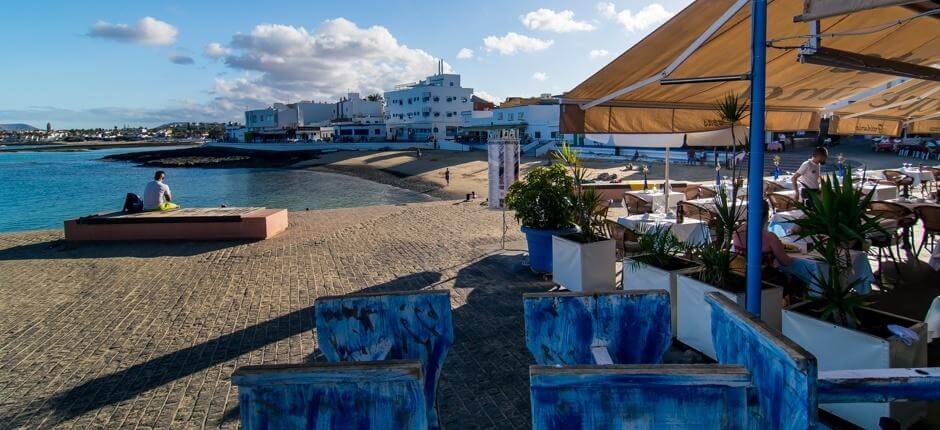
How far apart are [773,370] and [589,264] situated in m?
4.72

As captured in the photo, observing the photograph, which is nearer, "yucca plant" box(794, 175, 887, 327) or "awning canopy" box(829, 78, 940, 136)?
"yucca plant" box(794, 175, 887, 327)

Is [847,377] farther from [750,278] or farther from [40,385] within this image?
[40,385]

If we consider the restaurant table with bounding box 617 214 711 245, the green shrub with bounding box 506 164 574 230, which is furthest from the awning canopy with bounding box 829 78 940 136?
the green shrub with bounding box 506 164 574 230

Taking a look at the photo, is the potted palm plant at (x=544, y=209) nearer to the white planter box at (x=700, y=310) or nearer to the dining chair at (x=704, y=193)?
the white planter box at (x=700, y=310)

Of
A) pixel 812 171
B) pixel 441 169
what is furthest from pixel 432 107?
pixel 812 171

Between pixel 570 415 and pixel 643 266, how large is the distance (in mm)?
3938

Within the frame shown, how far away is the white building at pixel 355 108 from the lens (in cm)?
11512

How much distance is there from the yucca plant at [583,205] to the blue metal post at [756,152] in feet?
9.81

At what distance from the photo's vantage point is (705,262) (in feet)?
15.4

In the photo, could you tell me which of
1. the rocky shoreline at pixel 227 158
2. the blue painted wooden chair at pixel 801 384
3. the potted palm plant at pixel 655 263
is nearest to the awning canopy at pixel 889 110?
the potted palm plant at pixel 655 263

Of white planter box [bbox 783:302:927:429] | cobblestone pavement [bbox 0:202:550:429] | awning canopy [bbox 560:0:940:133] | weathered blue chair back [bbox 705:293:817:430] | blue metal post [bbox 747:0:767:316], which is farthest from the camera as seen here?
awning canopy [bbox 560:0:940:133]

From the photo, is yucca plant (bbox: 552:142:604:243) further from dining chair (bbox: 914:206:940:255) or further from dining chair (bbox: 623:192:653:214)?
dining chair (bbox: 914:206:940:255)

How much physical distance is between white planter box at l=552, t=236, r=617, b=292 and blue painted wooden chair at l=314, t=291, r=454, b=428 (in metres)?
3.91

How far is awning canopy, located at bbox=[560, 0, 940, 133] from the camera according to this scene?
447 centimetres
